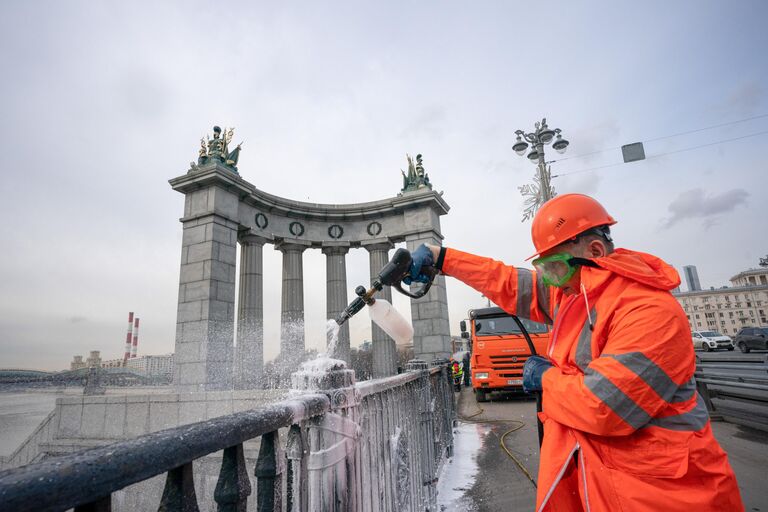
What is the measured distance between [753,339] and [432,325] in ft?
99.3

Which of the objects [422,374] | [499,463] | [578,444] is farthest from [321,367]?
[499,463]

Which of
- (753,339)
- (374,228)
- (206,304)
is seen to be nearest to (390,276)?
(206,304)

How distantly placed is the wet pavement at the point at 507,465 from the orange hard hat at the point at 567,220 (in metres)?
3.70

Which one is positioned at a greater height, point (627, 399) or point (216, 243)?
point (216, 243)

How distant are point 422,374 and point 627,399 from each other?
337 centimetres

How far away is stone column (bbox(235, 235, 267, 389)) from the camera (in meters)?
11.1

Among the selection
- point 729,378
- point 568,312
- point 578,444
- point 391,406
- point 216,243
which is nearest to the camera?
point 578,444

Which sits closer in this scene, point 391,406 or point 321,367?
point 321,367

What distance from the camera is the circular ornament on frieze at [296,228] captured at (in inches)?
559

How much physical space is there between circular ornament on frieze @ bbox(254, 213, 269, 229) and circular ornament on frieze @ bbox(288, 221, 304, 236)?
41.8 inches

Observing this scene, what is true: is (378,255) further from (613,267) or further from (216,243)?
(613,267)

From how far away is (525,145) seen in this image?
1412cm

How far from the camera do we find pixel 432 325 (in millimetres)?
12656

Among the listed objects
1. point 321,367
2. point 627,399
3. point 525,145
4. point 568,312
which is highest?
point 525,145
